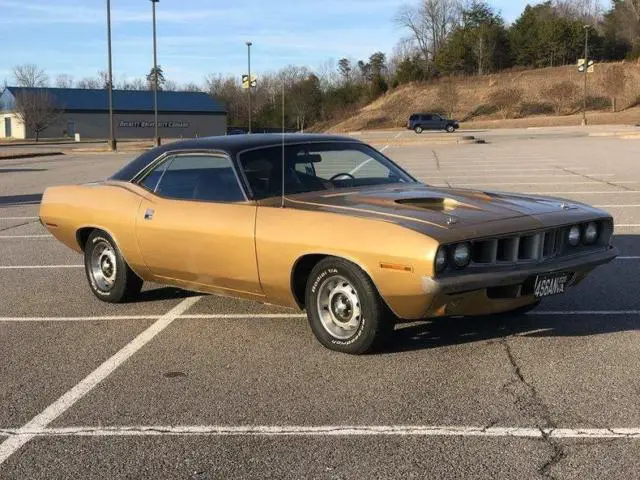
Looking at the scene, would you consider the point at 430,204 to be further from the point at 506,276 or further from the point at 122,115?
the point at 122,115

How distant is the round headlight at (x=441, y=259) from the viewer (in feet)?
15.1

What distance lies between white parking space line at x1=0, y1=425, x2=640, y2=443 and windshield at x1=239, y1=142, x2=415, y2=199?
2.19m

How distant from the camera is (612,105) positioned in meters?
81.8

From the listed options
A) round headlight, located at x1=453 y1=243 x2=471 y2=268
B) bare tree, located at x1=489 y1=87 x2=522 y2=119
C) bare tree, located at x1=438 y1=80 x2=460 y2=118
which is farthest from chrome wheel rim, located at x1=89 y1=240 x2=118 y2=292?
bare tree, located at x1=438 y1=80 x2=460 y2=118

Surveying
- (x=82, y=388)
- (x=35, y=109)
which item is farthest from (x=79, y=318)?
(x=35, y=109)

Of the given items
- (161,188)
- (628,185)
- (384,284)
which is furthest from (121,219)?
(628,185)

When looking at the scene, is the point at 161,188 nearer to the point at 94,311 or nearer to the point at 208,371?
the point at 94,311

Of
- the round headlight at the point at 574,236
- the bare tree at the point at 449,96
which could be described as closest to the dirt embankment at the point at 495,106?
the bare tree at the point at 449,96

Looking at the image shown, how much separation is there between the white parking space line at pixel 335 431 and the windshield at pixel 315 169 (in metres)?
2.19

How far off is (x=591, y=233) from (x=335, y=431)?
270 centimetres

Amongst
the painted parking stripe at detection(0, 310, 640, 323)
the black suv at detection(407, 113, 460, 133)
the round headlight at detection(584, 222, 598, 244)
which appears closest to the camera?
the round headlight at detection(584, 222, 598, 244)

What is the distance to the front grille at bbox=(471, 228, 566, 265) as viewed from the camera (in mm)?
4883

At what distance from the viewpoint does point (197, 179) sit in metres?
6.27

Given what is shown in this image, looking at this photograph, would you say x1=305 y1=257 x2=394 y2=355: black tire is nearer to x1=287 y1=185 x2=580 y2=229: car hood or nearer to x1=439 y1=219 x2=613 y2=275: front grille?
x1=287 y1=185 x2=580 y2=229: car hood
